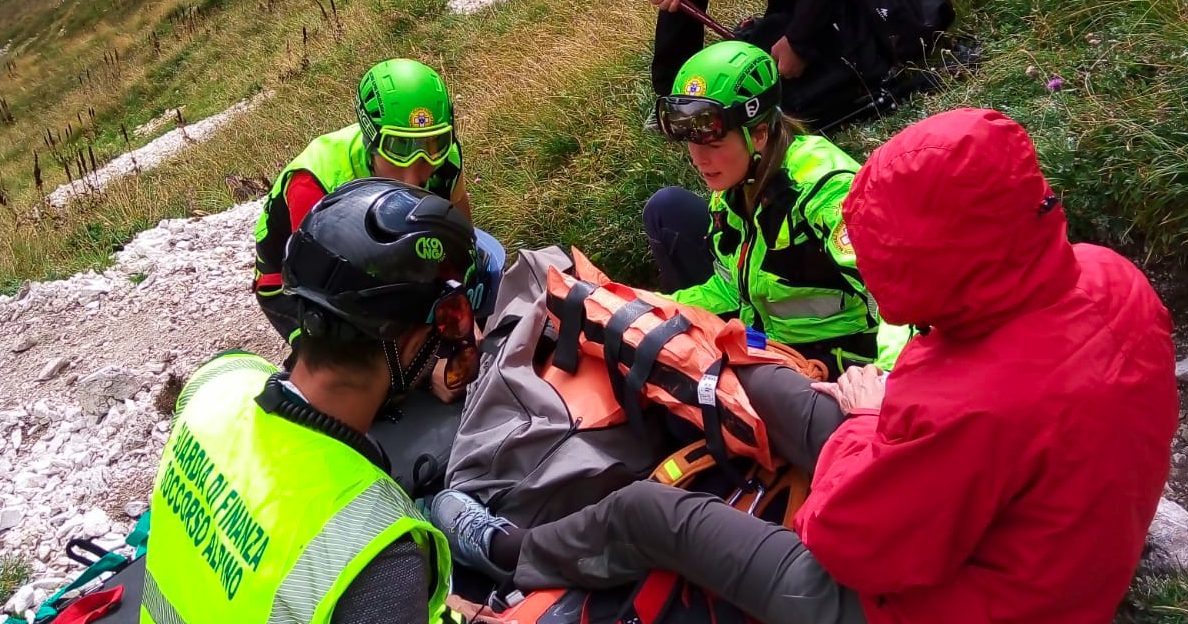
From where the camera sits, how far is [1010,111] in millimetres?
4086

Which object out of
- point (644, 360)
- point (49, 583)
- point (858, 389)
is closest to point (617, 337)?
point (644, 360)

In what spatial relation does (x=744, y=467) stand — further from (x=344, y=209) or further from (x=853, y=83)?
(x=853, y=83)

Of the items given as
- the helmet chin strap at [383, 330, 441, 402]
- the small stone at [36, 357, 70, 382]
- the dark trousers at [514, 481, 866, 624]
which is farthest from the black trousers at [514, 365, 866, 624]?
the small stone at [36, 357, 70, 382]

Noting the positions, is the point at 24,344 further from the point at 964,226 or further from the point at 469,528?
the point at 964,226

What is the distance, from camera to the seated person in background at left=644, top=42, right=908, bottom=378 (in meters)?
3.19

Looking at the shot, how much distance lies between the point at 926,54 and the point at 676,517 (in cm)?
367

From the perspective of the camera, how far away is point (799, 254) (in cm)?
321

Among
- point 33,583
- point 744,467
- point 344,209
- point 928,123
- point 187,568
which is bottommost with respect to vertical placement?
point 33,583

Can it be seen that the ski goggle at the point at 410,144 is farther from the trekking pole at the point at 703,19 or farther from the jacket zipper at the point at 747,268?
the trekking pole at the point at 703,19

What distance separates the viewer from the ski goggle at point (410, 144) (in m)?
3.78

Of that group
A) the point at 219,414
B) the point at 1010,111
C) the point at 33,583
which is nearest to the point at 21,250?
the point at 33,583

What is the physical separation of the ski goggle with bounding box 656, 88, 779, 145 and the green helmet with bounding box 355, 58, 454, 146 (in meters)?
1.11

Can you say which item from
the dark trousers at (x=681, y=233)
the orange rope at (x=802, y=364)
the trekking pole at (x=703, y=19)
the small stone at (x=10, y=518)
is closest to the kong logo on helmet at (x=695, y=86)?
the dark trousers at (x=681, y=233)

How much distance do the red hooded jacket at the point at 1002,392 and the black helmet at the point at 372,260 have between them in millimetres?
995
